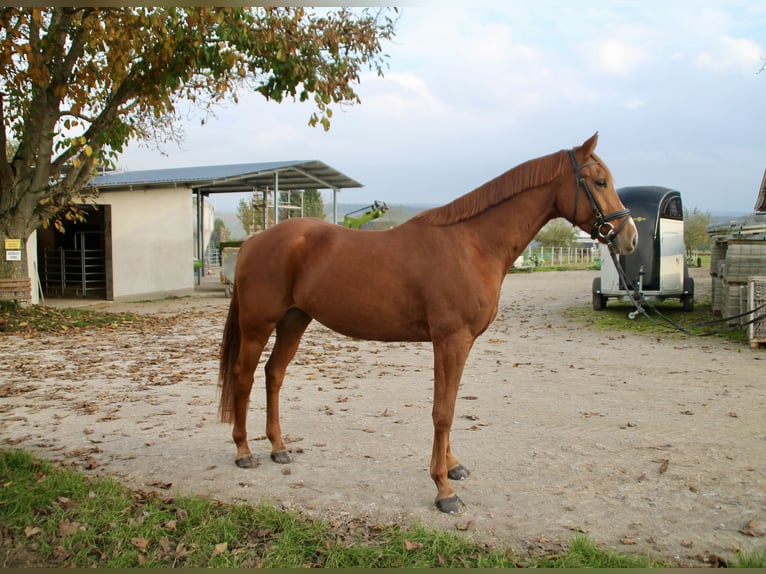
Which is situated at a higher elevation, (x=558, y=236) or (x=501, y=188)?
(x=558, y=236)

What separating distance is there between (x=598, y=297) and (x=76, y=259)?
17151 millimetres

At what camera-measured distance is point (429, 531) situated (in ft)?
9.86

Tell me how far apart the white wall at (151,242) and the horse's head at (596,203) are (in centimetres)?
1688

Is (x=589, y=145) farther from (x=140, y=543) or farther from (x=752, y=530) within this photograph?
(x=140, y=543)

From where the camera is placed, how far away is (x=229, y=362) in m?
4.33

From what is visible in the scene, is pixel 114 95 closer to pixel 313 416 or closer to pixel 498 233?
pixel 313 416

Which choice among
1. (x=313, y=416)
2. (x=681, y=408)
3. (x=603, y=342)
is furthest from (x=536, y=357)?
(x=313, y=416)

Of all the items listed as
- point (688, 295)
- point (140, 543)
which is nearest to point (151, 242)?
point (688, 295)

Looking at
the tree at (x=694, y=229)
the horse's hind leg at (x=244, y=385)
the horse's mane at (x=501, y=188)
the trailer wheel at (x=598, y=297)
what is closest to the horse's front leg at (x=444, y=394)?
the horse's mane at (x=501, y=188)

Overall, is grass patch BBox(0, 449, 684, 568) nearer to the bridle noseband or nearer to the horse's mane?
the bridle noseband

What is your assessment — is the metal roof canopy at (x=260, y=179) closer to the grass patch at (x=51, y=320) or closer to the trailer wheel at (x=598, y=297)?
the grass patch at (x=51, y=320)

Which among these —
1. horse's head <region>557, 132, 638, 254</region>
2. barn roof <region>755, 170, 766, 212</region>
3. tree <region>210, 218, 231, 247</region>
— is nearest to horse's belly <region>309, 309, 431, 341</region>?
horse's head <region>557, 132, 638, 254</region>

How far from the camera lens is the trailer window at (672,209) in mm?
12541

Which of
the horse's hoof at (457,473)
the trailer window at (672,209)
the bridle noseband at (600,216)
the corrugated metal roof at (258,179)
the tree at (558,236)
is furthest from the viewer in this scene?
the tree at (558,236)
